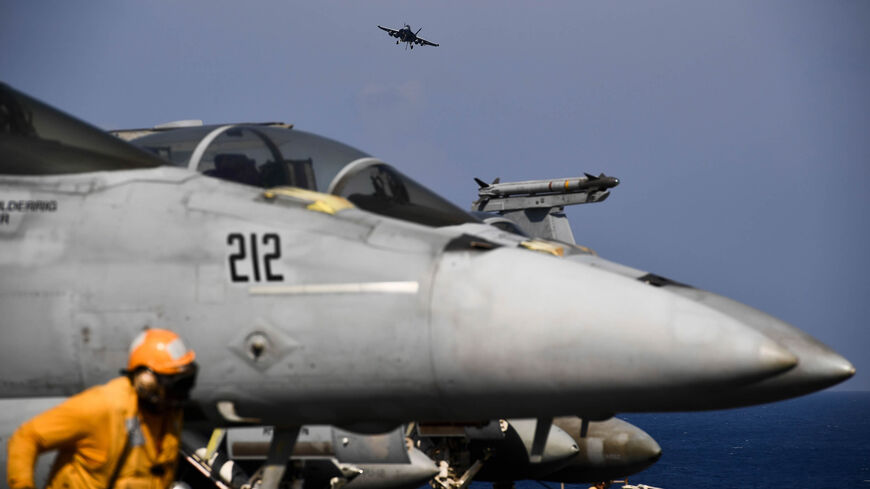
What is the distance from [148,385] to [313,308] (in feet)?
3.72

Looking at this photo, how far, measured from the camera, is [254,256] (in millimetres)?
5473

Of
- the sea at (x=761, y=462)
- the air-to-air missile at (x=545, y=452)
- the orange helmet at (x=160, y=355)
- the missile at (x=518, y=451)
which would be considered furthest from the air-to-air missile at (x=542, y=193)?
the sea at (x=761, y=462)

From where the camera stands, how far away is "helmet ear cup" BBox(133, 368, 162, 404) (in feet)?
14.8

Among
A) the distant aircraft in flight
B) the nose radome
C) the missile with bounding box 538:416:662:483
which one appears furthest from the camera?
the distant aircraft in flight

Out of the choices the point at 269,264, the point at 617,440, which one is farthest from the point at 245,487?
the point at 617,440

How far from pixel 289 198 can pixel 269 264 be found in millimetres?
571

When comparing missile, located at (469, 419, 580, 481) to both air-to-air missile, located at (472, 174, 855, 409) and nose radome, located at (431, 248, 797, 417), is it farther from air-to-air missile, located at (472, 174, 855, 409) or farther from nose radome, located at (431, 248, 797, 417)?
nose radome, located at (431, 248, 797, 417)

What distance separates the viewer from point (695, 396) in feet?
16.1

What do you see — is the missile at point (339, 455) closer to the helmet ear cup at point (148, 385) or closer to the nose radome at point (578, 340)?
the nose radome at point (578, 340)

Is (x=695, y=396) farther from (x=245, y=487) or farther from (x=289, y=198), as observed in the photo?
(x=245, y=487)

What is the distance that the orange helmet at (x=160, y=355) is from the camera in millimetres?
4488

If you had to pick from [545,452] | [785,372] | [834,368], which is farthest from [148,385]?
[545,452]

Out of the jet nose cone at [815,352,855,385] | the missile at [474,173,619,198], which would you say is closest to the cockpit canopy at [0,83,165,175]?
the jet nose cone at [815,352,855,385]

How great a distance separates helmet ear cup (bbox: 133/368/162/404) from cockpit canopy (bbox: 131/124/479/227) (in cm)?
192
